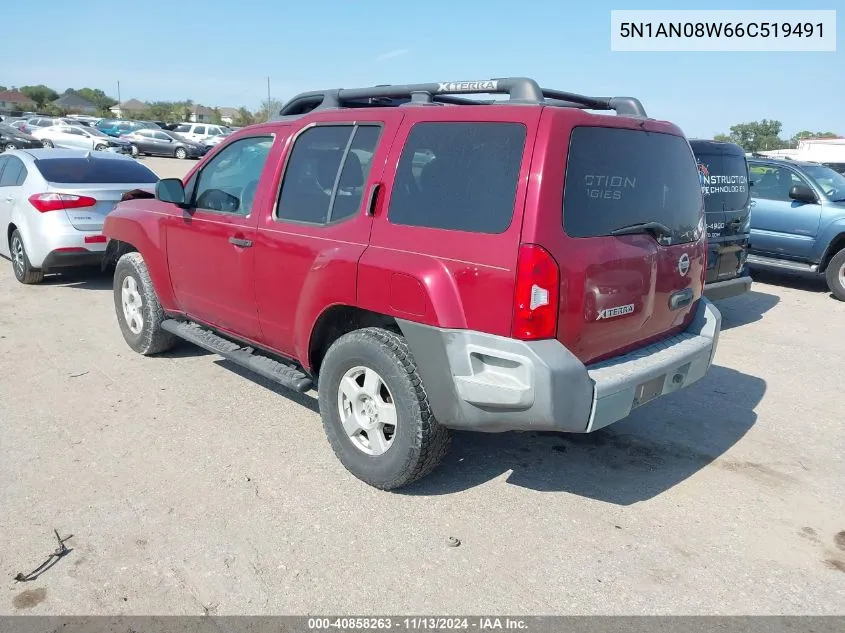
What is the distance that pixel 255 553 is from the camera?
319cm

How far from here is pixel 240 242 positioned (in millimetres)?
4441

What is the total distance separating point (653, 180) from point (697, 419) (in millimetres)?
1993

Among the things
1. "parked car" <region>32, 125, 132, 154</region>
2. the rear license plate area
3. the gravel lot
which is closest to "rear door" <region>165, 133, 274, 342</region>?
the gravel lot

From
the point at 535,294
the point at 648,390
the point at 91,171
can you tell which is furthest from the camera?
the point at 91,171

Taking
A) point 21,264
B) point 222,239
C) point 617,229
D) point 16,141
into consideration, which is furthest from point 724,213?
point 16,141

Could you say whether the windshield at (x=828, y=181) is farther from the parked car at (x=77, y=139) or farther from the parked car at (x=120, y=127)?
the parked car at (x=120, y=127)

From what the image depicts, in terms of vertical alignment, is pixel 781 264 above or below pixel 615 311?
below

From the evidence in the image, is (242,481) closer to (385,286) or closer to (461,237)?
(385,286)

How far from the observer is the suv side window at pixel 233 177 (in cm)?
452

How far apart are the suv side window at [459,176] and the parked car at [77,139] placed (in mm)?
28427

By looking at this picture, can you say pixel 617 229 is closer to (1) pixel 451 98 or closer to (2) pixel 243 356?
(1) pixel 451 98

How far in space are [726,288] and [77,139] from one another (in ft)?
99.4

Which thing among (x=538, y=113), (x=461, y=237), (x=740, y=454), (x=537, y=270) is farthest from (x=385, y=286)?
(x=740, y=454)

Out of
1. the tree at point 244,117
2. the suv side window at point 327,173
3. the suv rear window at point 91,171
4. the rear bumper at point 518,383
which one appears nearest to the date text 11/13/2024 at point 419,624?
the rear bumper at point 518,383
